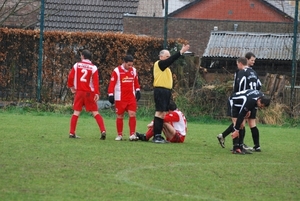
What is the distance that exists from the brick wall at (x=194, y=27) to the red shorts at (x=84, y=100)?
51.5ft

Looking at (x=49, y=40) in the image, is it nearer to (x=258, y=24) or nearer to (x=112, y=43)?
(x=112, y=43)

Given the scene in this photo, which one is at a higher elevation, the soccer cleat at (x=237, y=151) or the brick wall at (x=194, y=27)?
the brick wall at (x=194, y=27)

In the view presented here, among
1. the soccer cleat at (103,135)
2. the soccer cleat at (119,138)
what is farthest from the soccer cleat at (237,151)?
the soccer cleat at (103,135)

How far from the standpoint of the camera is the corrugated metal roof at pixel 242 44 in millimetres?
30234

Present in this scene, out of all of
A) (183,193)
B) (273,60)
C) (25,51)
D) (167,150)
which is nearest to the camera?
(183,193)

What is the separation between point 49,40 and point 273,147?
34.2 ft

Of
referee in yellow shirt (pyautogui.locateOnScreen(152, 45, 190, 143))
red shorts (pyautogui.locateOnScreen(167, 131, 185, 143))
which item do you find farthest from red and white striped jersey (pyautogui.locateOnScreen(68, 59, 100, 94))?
red shorts (pyautogui.locateOnScreen(167, 131, 185, 143))

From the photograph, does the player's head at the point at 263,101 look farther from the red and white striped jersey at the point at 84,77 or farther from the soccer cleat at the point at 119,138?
the red and white striped jersey at the point at 84,77

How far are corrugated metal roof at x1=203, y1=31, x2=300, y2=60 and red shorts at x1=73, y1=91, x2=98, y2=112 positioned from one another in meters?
14.6

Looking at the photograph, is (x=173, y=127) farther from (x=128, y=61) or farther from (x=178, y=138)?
(x=128, y=61)

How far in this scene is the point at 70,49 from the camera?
24.1 m

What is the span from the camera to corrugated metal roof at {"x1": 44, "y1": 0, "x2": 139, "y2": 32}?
3425 cm

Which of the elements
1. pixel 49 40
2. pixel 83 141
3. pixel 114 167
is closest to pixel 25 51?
pixel 49 40

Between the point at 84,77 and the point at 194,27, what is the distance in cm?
1870
